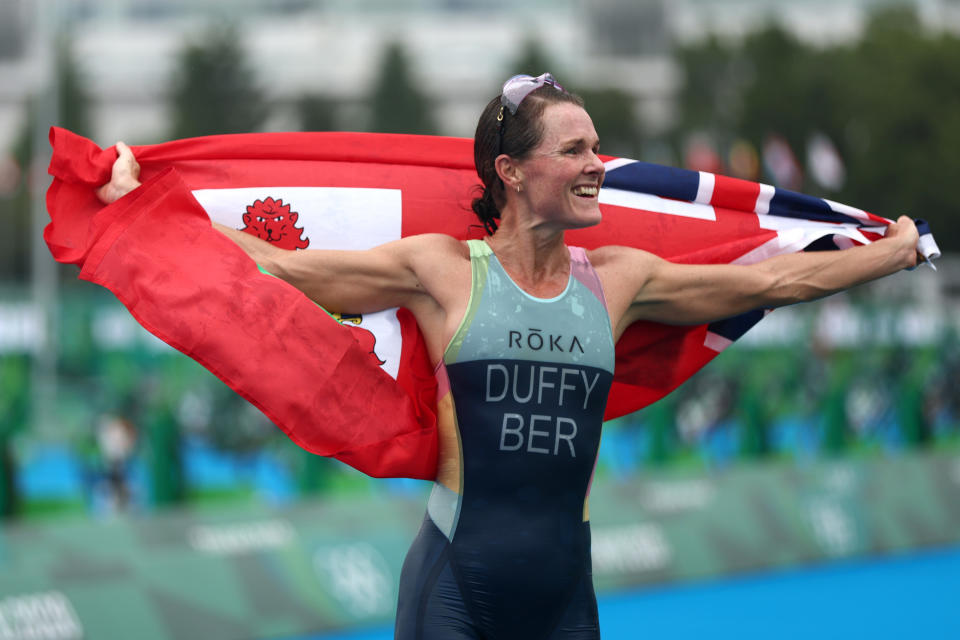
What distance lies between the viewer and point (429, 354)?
3457 mm

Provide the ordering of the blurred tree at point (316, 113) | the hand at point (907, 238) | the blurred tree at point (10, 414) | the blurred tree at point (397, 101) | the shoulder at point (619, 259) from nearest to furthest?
the shoulder at point (619, 259), the hand at point (907, 238), the blurred tree at point (10, 414), the blurred tree at point (316, 113), the blurred tree at point (397, 101)

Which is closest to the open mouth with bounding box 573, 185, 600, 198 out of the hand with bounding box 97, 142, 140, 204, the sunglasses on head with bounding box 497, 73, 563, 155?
the sunglasses on head with bounding box 497, 73, 563, 155

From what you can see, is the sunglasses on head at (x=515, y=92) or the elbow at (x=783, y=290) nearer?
the sunglasses on head at (x=515, y=92)

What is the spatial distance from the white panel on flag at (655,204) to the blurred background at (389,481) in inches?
187

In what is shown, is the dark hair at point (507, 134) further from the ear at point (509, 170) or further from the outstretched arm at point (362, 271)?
the outstretched arm at point (362, 271)

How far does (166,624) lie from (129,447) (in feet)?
16.1

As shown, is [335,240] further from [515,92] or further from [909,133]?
[909,133]

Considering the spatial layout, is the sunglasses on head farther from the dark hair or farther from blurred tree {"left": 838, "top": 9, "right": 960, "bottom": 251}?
blurred tree {"left": 838, "top": 9, "right": 960, "bottom": 251}

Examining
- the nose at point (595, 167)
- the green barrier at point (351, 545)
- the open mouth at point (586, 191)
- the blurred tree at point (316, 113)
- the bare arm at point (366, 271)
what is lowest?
the green barrier at point (351, 545)

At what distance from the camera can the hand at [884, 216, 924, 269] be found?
3727mm

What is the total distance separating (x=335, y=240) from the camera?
149 inches

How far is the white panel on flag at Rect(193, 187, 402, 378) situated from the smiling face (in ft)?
2.37

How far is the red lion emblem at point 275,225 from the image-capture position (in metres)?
3.75

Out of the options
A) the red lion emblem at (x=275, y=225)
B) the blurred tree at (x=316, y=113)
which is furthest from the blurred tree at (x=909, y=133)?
the red lion emblem at (x=275, y=225)
